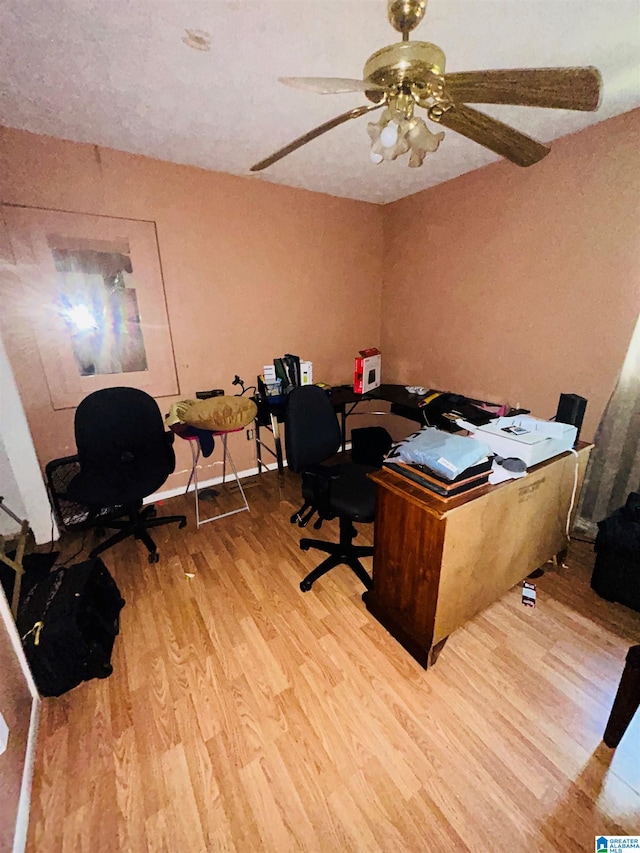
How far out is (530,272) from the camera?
2459 millimetres

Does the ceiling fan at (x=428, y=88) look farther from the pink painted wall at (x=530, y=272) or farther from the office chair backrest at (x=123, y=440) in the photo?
the office chair backrest at (x=123, y=440)

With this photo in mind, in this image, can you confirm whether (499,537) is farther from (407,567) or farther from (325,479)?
(325,479)

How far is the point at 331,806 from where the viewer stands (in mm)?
1162

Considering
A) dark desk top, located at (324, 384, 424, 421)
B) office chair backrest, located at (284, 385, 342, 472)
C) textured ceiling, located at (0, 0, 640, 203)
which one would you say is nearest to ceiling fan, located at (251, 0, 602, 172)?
textured ceiling, located at (0, 0, 640, 203)

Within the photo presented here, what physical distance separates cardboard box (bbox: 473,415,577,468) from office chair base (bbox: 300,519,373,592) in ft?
3.04

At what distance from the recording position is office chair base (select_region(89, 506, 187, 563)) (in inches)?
89.3

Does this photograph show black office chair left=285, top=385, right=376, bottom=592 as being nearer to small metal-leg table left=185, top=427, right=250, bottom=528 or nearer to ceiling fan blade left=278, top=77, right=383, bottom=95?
small metal-leg table left=185, top=427, right=250, bottom=528

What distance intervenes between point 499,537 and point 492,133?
1601mm

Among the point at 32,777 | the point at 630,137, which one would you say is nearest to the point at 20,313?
the point at 32,777

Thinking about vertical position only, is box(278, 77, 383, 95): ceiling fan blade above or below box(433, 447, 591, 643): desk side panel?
above

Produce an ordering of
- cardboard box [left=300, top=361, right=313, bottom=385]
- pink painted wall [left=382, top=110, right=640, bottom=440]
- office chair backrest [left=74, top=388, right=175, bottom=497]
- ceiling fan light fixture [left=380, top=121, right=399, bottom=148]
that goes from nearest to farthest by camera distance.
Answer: ceiling fan light fixture [left=380, top=121, right=399, bottom=148] < pink painted wall [left=382, top=110, right=640, bottom=440] < office chair backrest [left=74, top=388, right=175, bottom=497] < cardboard box [left=300, top=361, right=313, bottom=385]

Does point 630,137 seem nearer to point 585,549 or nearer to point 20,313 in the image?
point 585,549

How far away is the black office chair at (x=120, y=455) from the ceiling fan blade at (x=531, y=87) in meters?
2.24

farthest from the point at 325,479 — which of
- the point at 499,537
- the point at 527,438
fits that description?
the point at 527,438
